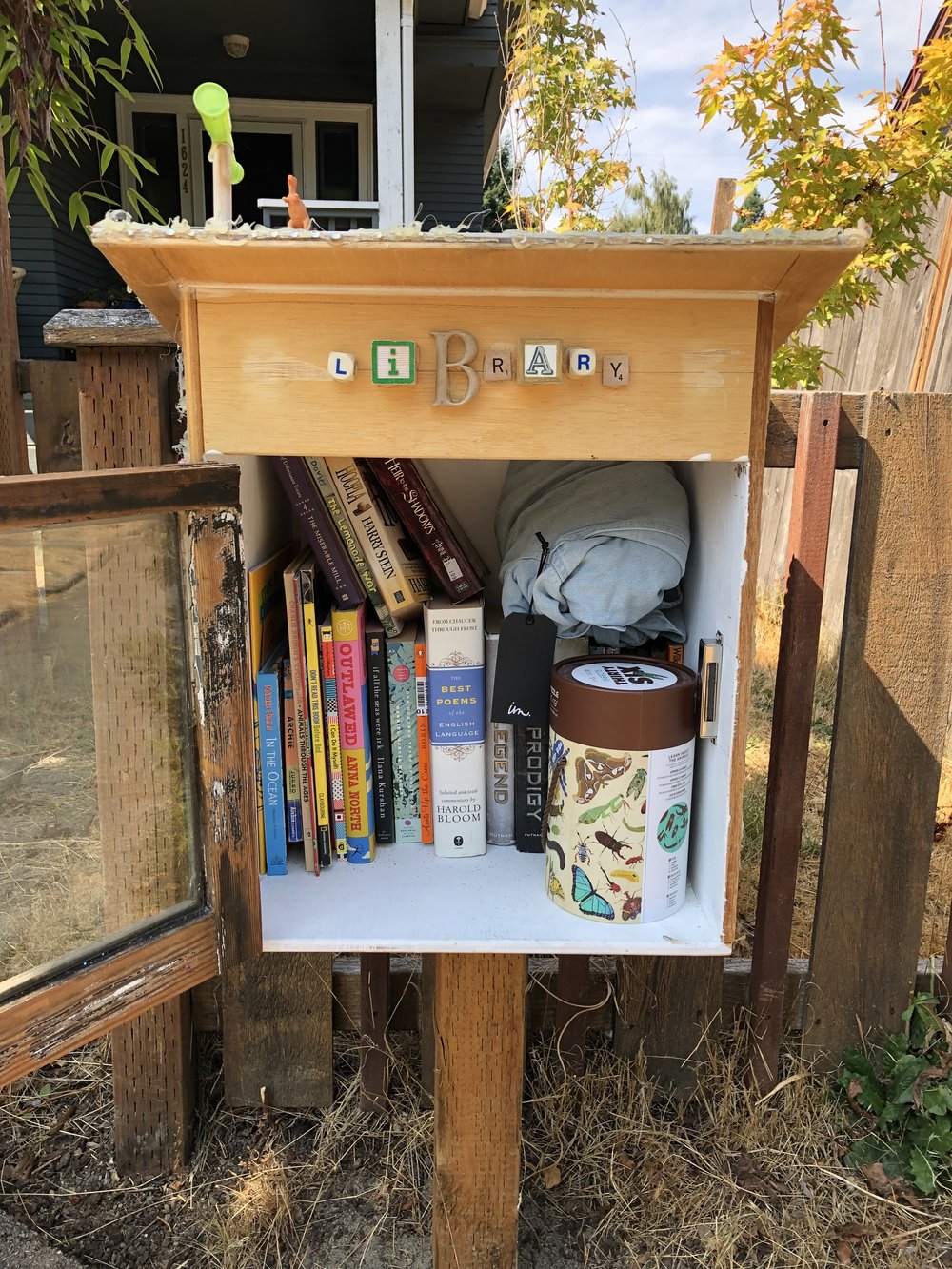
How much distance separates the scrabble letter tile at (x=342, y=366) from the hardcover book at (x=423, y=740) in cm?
43

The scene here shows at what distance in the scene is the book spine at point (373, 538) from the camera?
51.3 inches

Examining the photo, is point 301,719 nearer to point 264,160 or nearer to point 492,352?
point 492,352

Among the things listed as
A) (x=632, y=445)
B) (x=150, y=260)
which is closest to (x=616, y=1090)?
(x=632, y=445)

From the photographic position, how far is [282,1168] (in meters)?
1.73

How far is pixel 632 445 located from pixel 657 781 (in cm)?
43

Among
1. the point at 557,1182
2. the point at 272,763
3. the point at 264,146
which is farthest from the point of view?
the point at 264,146

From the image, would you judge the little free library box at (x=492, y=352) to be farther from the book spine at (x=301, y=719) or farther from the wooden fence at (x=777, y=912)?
the wooden fence at (x=777, y=912)

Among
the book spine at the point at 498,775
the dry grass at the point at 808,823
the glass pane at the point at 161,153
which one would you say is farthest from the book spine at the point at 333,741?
the glass pane at the point at 161,153

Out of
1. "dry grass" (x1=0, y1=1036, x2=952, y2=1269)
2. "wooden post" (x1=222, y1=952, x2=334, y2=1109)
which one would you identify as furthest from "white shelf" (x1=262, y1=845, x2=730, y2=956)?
"dry grass" (x1=0, y1=1036, x2=952, y2=1269)

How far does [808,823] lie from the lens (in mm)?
2818

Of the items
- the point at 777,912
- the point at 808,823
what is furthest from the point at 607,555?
the point at 808,823

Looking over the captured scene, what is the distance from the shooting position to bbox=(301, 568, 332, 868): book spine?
4.04 feet

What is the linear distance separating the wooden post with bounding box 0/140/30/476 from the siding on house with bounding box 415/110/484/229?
5.94m

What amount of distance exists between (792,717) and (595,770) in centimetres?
58
